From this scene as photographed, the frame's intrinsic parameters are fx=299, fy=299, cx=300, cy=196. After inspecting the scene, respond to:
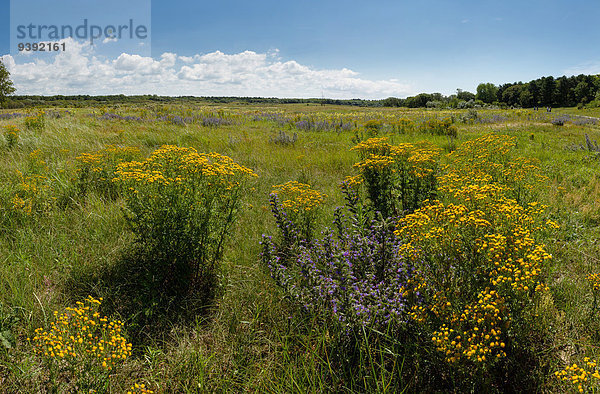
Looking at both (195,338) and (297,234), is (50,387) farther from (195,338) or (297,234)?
(297,234)

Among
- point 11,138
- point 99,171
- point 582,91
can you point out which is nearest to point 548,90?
point 582,91

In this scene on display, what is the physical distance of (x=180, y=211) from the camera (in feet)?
9.09

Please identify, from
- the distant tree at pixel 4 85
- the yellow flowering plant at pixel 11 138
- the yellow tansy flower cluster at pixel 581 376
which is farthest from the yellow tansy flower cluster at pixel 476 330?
the distant tree at pixel 4 85

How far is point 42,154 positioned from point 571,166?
40.8 ft

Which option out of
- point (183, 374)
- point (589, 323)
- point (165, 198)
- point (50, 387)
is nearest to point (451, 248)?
point (589, 323)

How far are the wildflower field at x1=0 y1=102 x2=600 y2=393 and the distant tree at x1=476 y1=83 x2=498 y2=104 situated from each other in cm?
10373

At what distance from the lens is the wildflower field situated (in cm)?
196

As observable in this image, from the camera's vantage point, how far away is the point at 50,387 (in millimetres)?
1967

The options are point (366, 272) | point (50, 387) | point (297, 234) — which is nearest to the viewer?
point (50, 387)

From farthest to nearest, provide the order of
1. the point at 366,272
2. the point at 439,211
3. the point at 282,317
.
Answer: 1. the point at 366,272
2. the point at 282,317
3. the point at 439,211

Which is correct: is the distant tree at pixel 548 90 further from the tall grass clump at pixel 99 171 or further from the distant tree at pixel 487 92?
the tall grass clump at pixel 99 171

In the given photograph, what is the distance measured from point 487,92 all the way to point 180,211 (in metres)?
112

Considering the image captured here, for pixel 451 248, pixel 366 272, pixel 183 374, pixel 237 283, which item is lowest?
pixel 183 374

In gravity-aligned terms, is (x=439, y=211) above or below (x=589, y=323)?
above
